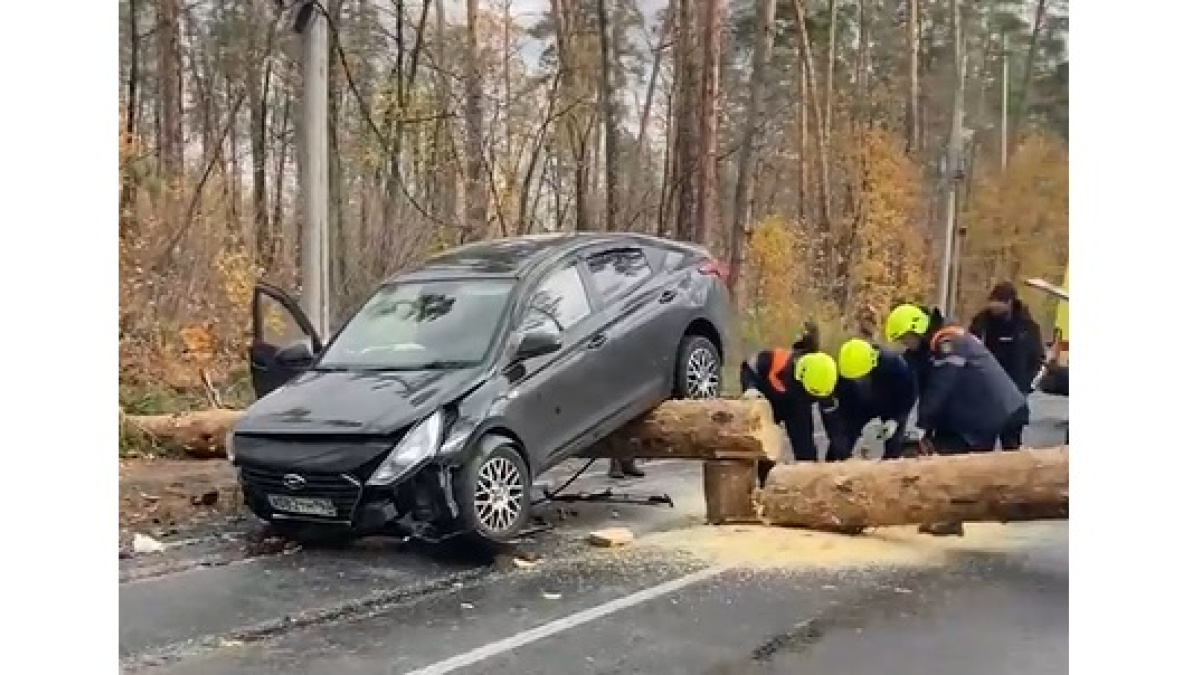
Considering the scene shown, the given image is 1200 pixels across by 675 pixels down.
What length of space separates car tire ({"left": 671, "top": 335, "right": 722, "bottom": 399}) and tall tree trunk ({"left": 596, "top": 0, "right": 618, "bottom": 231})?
1.19 ft

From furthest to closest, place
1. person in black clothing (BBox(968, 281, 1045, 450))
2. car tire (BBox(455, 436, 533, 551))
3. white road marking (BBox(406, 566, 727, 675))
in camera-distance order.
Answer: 1. person in black clothing (BBox(968, 281, 1045, 450))
2. car tire (BBox(455, 436, 533, 551))
3. white road marking (BBox(406, 566, 727, 675))

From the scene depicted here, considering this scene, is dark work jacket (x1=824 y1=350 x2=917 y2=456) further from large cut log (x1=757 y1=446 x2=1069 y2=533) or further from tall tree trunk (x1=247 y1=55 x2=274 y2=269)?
tall tree trunk (x1=247 y1=55 x2=274 y2=269)

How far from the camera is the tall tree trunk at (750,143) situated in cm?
383

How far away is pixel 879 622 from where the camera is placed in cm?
372

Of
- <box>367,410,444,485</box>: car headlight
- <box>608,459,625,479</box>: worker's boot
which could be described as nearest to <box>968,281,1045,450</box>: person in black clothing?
<box>608,459,625,479</box>: worker's boot

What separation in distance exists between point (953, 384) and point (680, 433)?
2.28 feet

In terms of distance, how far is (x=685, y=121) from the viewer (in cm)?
387

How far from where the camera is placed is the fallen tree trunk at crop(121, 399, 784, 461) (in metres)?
3.83

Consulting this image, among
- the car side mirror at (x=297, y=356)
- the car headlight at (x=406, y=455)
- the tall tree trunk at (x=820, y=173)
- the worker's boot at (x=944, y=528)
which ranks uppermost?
the tall tree trunk at (x=820, y=173)

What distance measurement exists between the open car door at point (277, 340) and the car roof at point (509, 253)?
0.89 feet

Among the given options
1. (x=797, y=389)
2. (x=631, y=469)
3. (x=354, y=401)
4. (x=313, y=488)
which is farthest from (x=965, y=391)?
(x=313, y=488)

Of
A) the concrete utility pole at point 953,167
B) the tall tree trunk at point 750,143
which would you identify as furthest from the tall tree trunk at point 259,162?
the concrete utility pole at point 953,167

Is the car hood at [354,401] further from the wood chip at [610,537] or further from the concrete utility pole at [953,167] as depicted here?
the concrete utility pole at [953,167]
